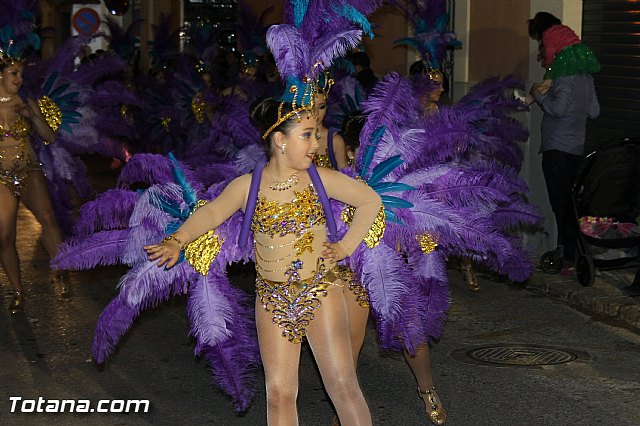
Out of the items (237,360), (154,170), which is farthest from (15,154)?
(237,360)

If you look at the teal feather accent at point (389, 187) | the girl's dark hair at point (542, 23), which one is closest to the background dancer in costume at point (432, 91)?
the girl's dark hair at point (542, 23)

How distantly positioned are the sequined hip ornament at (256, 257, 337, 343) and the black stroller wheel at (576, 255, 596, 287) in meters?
4.91

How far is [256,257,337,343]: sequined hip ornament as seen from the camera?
5.21 m

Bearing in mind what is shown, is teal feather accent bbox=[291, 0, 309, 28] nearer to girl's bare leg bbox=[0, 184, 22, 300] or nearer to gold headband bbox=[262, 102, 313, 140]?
gold headband bbox=[262, 102, 313, 140]

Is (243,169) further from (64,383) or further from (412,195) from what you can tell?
(64,383)

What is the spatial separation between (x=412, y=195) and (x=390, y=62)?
10241 mm

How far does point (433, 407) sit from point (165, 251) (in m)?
2.14

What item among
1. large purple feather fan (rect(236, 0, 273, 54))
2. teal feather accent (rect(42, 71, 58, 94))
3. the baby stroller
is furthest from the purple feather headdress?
large purple feather fan (rect(236, 0, 273, 54))

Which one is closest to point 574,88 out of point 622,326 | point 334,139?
point 622,326

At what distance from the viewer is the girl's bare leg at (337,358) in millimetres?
5141

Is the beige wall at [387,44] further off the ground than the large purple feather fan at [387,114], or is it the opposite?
the large purple feather fan at [387,114]

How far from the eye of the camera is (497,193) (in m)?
6.09

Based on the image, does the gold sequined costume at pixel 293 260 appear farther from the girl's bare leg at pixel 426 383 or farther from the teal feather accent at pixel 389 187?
the girl's bare leg at pixel 426 383

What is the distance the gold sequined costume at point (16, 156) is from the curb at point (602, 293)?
439cm
